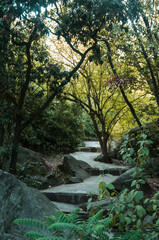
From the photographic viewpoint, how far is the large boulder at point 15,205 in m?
2.47

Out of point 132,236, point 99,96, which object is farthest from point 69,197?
point 99,96

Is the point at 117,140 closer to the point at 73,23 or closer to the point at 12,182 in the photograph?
the point at 73,23

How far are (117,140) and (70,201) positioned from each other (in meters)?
6.93

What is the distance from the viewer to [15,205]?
273 centimetres

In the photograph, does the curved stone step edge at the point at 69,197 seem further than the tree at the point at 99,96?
No

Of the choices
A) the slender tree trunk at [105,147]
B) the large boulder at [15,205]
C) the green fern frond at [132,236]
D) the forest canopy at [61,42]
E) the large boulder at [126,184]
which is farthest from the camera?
the slender tree trunk at [105,147]

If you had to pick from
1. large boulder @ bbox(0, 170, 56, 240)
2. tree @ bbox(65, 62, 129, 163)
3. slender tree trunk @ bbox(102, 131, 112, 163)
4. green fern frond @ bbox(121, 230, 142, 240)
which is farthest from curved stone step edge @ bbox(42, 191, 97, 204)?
slender tree trunk @ bbox(102, 131, 112, 163)

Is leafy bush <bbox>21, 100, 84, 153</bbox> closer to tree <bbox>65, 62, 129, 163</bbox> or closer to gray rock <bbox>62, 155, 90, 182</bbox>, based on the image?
tree <bbox>65, 62, 129, 163</bbox>

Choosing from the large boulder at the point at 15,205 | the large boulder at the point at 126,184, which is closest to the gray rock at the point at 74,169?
the large boulder at the point at 126,184

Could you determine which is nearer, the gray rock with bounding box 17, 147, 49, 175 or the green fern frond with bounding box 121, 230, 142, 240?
the green fern frond with bounding box 121, 230, 142, 240

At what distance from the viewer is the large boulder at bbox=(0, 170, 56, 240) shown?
8.10 feet

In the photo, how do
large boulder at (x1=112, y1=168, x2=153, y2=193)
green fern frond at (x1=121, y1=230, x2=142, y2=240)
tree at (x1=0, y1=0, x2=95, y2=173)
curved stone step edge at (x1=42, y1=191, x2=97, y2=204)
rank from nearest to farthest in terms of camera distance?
green fern frond at (x1=121, y1=230, x2=142, y2=240), tree at (x1=0, y1=0, x2=95, y2=173), large boulder at (x1=112, y1=168, x2=153, y2=193), curved stone step edge at (x1=42, y1=191, x2=97, y2=204)

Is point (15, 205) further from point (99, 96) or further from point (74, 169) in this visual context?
point (99, 96)

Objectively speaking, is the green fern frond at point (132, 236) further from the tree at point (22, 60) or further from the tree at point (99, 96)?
the tree at point (99, 96)
